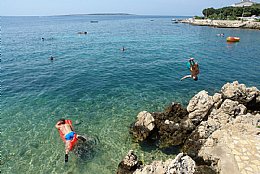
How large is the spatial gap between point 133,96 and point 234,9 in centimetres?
11275

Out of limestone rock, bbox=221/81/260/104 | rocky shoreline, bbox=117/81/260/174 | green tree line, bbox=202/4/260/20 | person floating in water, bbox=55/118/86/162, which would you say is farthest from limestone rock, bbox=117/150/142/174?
green tree line, bbox=202/4/260/20

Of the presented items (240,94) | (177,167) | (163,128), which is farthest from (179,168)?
(240,94)

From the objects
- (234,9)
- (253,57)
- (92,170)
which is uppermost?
(234,9)

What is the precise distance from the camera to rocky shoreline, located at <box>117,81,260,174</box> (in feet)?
29.9

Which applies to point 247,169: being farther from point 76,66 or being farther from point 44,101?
point 76,66

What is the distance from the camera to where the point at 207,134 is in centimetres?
1259

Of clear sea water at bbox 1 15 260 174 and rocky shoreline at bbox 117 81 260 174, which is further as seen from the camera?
clear sea water at bbox 1 15 260 174

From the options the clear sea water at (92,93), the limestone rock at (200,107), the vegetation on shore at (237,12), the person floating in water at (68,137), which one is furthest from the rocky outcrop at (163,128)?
the vegetation on shore at (237,12)

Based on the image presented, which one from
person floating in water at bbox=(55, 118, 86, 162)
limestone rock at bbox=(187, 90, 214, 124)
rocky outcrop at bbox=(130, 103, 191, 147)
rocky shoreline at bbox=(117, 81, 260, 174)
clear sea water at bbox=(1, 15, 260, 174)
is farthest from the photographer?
limestone rock at bbox=(187, 90, 214, 124)

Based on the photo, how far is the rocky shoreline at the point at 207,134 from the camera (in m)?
9.11

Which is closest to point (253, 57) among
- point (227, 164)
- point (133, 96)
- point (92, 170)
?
point (133, 96)

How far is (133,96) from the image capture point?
806 inches

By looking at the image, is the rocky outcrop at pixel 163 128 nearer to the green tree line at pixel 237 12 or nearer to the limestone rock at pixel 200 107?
the limestone rock at pixel 200 107

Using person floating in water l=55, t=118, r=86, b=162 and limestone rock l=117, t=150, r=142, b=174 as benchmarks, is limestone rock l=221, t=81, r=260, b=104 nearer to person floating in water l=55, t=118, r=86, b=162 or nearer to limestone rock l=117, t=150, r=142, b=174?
limestone rock l=117, t=150, r=142, b=174
